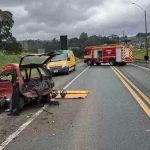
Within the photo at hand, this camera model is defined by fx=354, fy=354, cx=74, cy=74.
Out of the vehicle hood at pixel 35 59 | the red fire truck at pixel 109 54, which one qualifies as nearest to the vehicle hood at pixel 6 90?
the vehicle hood at pixel 35 59

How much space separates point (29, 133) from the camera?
755 centimetres

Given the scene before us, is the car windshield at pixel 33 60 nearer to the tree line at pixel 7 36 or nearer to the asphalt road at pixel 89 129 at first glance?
the asphalt road at pixel 89 129

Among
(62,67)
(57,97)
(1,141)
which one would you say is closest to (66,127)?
(1,141)

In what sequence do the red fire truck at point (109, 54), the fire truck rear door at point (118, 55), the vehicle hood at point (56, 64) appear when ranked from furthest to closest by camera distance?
the red fire truck at point (109, 54) → the fire truck rear door at point (118, 55) → the vehicle hood at point (56, 64)

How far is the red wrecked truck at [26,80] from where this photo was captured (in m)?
10.5

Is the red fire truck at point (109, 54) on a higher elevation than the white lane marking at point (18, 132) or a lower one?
higher

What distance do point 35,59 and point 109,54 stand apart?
34211mm

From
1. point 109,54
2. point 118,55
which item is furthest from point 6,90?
point 109,54

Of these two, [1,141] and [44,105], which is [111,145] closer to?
[1,141]

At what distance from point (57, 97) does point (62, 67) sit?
578 inches

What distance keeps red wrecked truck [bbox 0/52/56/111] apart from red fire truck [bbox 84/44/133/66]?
1280 inches

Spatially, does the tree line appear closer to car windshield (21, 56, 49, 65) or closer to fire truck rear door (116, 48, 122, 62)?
fire truck rear door (116, 48, 122, 62)

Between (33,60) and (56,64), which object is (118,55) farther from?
(33,60)

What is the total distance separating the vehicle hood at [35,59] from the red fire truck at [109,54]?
107ft
